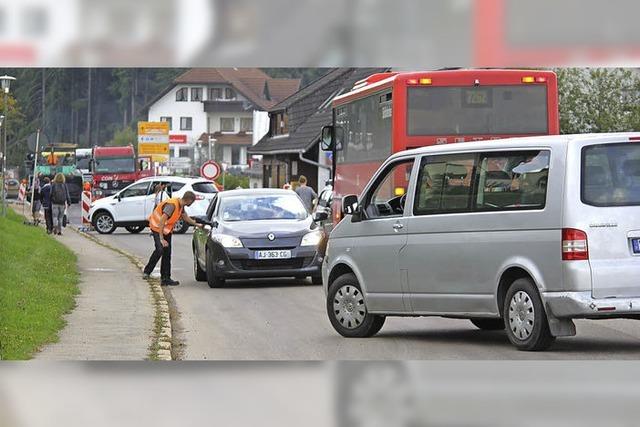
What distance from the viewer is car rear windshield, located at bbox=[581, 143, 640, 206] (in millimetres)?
13789

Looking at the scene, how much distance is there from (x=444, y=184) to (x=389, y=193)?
1.13m

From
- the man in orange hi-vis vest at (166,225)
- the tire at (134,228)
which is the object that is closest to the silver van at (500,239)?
the man in orange hi-vis vest at (166,225)

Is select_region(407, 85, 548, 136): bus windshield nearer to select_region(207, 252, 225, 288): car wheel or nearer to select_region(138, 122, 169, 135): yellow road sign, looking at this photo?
select_region(138, 122, 169, 135): yellow road sign

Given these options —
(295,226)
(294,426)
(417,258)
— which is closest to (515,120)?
(295,226)

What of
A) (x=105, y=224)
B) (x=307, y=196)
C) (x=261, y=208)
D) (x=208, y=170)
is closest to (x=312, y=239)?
(x=261, y=208)

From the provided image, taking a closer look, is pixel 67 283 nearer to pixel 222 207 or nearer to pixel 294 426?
pixel 222 207

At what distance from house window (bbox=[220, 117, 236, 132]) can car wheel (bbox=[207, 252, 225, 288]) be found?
2.21 metres

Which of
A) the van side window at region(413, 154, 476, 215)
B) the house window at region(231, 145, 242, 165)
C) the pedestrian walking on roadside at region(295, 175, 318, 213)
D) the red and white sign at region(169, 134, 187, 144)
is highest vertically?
the red and white sign at region(169, 134, 187, 144)

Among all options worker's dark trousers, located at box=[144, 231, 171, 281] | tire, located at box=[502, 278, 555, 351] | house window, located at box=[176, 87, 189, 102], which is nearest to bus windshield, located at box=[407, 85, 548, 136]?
worker's dark trousers, located at box=[144, 231, 171, 281]

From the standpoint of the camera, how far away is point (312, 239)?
2366cm

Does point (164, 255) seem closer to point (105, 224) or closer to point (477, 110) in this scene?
point (477, 110)

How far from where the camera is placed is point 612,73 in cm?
1309

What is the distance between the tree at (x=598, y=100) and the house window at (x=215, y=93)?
3.49 m

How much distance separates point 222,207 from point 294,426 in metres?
13.0
